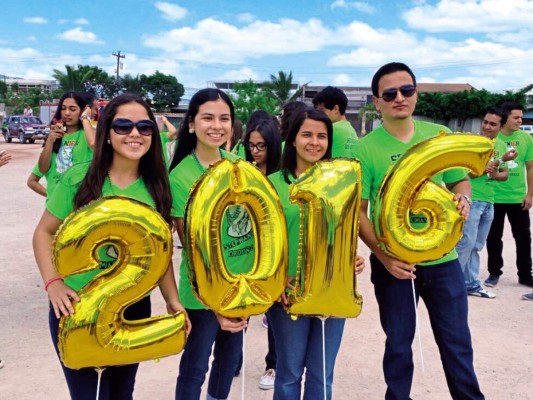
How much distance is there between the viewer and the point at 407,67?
247 cm

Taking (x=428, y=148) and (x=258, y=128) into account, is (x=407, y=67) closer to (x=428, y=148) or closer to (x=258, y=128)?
(x=428, y=148)

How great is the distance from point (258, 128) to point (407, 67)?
3.79ft

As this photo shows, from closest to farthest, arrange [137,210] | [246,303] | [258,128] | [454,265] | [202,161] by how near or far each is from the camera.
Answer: [137,210] < [246,303] < [202,161] < [454,265] < [258,128]

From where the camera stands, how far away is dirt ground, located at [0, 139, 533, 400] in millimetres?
3160

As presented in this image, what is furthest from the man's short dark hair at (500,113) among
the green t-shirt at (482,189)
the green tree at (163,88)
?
the green tree at (163,88)

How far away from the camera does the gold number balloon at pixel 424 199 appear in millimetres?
2180

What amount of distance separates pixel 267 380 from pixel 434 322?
1264 millimetres

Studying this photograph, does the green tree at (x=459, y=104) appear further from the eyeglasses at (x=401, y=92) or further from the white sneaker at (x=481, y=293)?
the eyeglasses at (x=401, y=92)

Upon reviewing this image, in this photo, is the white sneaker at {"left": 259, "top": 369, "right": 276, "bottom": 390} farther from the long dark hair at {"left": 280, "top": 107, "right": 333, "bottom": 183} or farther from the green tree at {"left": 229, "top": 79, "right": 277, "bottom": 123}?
the green tree at {"left": 229, "top": 79, "right": 277, "bottom": 123}

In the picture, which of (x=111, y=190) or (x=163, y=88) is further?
→ (x=163, y=88)

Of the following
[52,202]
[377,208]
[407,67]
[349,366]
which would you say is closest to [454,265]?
[377,208]

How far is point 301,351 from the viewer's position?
89.9 inches

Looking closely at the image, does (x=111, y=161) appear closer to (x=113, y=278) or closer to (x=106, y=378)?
(x=113, y=278)

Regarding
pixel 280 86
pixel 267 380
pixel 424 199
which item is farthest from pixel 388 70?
pixel 280 86
